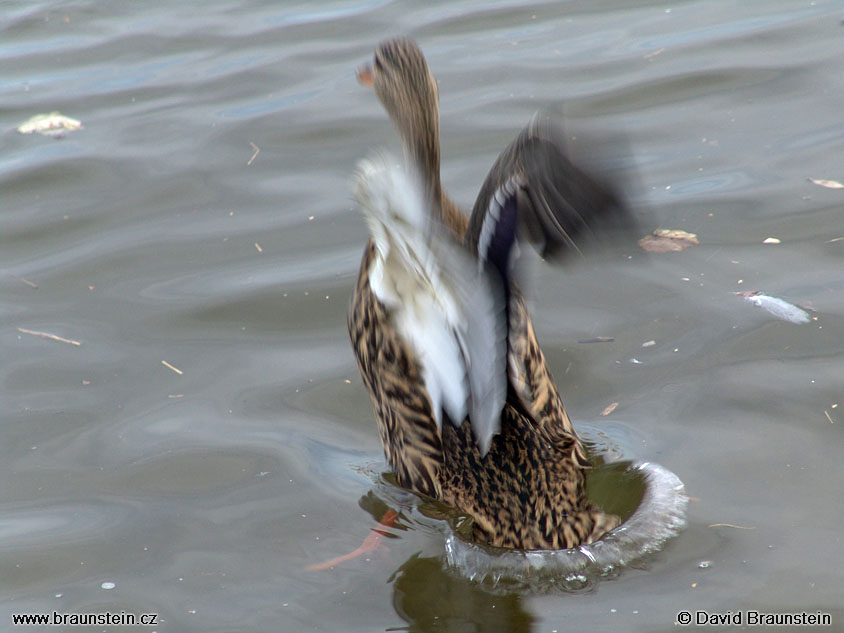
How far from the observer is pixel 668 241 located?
4.41 meters

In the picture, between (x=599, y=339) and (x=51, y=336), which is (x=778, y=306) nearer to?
(x=599, y=339)

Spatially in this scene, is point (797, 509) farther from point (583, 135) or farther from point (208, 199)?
point (208, 199)

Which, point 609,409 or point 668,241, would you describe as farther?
point 668,241

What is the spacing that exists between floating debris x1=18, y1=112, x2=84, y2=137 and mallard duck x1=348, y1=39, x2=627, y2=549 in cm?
268

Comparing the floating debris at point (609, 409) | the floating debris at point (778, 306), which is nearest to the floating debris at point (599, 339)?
the floating debris at point (609, 409)

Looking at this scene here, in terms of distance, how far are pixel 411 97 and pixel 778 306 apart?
158 cm

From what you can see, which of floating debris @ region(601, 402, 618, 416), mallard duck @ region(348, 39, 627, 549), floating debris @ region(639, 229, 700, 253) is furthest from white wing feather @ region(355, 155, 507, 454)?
floating debris @ region(639, 229, 700, 253)

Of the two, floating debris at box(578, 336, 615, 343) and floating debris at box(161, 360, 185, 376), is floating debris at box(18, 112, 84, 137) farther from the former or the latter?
floating debris at box(578, 336, 615, 343)

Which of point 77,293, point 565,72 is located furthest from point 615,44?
point 77,293

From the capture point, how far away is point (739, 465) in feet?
10.7

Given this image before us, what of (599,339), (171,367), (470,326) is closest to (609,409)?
(599,339)

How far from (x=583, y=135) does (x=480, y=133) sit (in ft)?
11.1

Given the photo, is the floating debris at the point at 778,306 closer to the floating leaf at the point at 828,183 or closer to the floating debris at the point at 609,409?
the floating debris at the point at 609,409

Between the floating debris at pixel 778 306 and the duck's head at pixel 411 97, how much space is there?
141 centimetres
